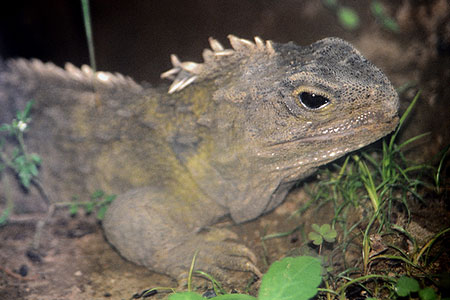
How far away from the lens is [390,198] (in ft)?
8.82

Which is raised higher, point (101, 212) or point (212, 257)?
point (101, 212)

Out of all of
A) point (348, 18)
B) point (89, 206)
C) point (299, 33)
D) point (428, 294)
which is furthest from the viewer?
point (89, 206)

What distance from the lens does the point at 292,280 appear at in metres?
1.94

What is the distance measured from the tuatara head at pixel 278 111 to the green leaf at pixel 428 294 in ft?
3.51

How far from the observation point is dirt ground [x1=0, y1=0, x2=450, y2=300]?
2514 mm

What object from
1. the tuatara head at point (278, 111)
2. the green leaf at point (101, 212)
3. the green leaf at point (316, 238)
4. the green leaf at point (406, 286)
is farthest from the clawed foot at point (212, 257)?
the green leaf at point (406, 286)

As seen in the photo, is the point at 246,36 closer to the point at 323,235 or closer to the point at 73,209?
the point at 323,235

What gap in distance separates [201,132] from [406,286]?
1951mm

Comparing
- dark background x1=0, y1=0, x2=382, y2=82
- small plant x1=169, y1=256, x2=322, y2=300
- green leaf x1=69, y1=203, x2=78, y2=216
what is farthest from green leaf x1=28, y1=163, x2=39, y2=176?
small plant x1=169, y1=256, x2=322, y2=300

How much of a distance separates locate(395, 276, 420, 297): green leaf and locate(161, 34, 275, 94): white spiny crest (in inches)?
69.9

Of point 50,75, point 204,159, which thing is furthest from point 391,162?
point 50,75

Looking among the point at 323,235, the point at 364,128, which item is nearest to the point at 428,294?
the point at 323,235

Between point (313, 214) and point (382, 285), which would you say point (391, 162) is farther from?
point (382, 285)

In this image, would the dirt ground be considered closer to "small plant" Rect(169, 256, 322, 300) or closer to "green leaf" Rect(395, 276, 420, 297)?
"green leaf" Rect(395, 276, 420, 297)
